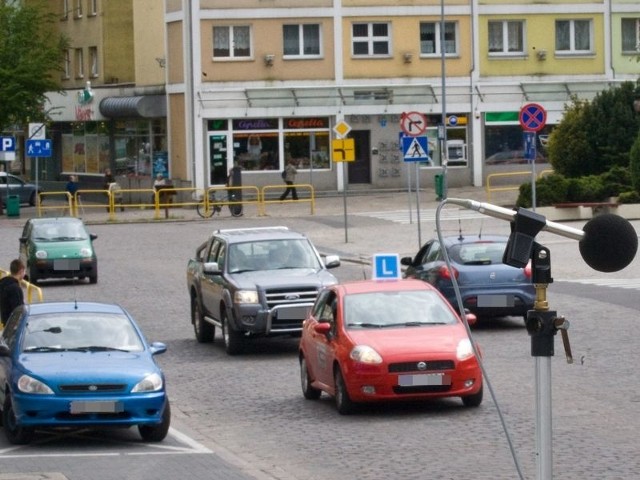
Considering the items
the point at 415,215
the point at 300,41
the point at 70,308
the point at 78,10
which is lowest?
the point at 415,215

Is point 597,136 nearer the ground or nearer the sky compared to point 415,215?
nearer the sky

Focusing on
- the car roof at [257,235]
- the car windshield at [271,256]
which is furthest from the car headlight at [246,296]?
the car roof at [257,235]

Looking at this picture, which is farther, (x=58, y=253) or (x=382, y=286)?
(x=58, y=253)

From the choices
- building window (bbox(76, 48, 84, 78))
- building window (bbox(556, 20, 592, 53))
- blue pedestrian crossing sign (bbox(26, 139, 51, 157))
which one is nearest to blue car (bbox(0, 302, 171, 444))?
blue pedestrian crossing sign (bbox(26, 139, 51, 157))

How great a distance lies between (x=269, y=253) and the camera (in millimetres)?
24031

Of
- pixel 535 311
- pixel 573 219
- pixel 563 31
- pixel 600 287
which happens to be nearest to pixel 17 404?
pixel 535 311

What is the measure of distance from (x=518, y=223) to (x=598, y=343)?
598 inches

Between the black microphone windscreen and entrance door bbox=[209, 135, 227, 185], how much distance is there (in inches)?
2175

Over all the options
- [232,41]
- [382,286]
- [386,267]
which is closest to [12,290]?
[386,267]

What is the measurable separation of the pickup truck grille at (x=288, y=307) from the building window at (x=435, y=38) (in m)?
43.0

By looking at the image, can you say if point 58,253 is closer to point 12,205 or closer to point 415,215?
point 415,215

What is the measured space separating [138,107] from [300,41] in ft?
24.7

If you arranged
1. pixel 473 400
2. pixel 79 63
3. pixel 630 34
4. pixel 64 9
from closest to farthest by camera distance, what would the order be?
1. pixel 473 400
2. pixel 630 34
3. pixel 79 63
4. pixel 64 9

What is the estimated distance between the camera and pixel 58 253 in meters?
36.1
